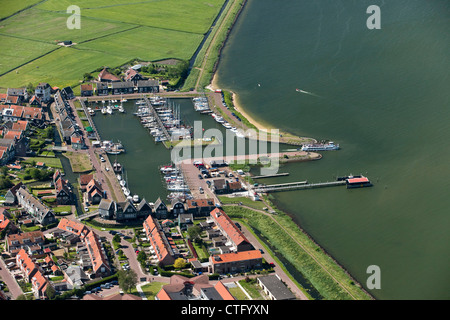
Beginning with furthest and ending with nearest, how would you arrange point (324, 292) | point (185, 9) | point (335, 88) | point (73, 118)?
point (185, 9), point (335, 88), point (73, 118), point (324, 292)

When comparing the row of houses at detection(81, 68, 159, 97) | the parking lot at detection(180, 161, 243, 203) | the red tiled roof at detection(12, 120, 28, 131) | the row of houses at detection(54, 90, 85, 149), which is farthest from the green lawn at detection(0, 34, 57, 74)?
the parking lot at detection(180, 161, 243, 203)

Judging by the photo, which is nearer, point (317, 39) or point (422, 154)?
point (422, 154)

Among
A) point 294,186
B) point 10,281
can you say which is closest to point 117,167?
point 294,186

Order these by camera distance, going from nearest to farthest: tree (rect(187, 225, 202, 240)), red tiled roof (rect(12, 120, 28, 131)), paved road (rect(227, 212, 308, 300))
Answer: paved road (rect(227, 212, 308, 300)), tree (rect(187, 225, 202, 240)), red tiled roof (rect(12, 120, 28, 131))

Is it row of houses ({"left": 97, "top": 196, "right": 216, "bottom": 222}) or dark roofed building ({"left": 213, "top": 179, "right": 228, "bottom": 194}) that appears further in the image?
dark roofed building ({"left": 213, "top": 179, "right": 228, "bottom": 194})

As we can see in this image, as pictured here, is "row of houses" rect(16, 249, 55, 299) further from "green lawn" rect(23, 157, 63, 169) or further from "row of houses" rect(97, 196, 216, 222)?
"green lawn" rect(23, 157, 63, 169)
